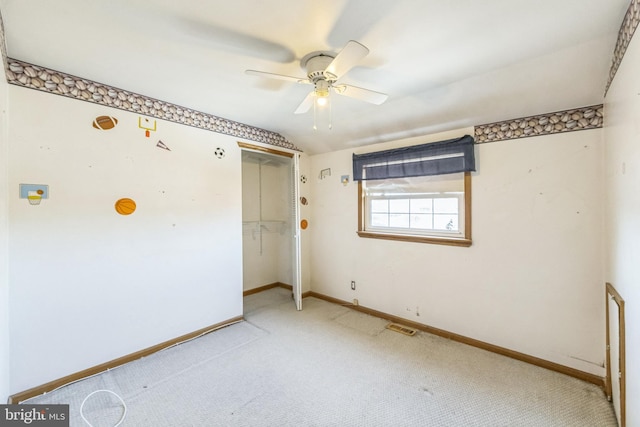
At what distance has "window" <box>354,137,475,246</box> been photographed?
8.86 ft

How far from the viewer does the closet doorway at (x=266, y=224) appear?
173 inches

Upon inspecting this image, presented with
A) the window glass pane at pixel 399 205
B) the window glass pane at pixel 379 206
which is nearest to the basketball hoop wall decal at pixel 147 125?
the window glass pane at pixel 379 206

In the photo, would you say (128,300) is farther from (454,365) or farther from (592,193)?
(592,193)

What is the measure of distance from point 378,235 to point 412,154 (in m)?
1.03

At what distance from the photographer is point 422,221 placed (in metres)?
3.05

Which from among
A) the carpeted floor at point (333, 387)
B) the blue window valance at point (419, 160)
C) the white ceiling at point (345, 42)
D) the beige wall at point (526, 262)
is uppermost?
the white ceiling at point (345, 42)

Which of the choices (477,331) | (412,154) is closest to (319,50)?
(412,154)

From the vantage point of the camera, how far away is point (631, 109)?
4.44 feet

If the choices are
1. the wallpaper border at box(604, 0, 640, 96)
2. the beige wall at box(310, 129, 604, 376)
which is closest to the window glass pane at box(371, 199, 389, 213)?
the beige wall at box(310, 129, 604, 376)

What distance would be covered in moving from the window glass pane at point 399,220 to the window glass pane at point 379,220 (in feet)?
0.18

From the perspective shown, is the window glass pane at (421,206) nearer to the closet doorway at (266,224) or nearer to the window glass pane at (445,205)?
the window glass pane at (445,205)

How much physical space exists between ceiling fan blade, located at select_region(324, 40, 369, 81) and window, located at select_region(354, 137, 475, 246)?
161cm

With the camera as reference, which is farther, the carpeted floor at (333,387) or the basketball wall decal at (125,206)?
the basketball wall decal at (125,206)

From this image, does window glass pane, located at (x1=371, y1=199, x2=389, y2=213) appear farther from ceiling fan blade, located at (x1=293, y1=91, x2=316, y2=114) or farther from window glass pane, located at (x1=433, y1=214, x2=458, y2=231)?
ceiling fan blade, located at (x1=293, y1=91, x2=316, y2=114)
